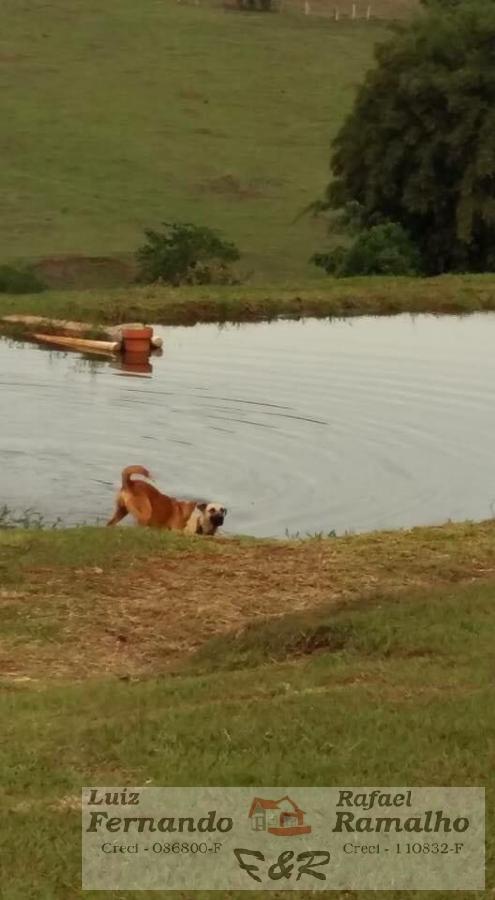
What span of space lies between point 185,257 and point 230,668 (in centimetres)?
1814

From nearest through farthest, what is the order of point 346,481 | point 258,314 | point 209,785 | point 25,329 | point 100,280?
point 209,785
point 346,481
point 25,329
point 258,314
point 100,280

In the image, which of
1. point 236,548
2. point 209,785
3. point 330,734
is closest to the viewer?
point 209,785

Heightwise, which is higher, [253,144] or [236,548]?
[253,144]

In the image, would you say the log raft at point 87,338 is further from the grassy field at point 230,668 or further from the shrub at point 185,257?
the grassy field at point 230,668

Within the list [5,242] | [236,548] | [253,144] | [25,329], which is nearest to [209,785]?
[236,548]

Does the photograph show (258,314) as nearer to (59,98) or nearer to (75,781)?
(75,781)

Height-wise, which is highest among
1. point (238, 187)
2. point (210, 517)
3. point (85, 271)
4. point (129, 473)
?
point (238, 187)

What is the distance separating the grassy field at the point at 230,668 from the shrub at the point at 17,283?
1445 cm

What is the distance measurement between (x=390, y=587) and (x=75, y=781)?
3432 mm

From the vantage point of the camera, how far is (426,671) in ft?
22.0

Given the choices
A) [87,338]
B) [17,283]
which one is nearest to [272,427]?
[87,338]

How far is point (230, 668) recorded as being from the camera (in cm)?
718

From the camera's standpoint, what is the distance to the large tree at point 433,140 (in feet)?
Answer: 87.8

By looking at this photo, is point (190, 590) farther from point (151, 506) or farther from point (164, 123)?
point (164, 123)
